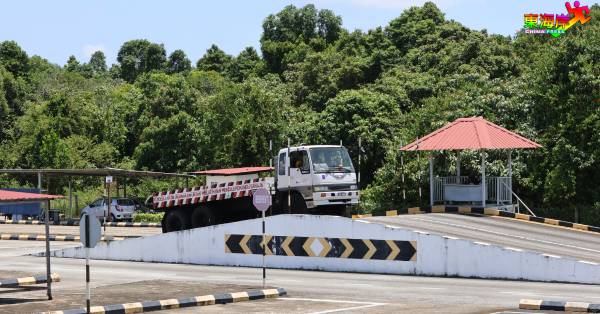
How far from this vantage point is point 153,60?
412ft

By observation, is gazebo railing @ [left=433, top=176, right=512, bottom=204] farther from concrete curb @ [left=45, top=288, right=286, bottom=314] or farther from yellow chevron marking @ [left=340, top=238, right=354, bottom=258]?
concrete curb @ [left=45, top=288, right=286, bottom=314]

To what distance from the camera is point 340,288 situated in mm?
24734

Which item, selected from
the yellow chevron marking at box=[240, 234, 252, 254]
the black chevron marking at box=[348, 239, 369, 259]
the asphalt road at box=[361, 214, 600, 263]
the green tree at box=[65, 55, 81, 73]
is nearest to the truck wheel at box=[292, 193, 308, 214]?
the yellow chevron marking at box=[240, 234, 252, 254]

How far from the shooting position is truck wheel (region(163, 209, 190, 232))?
3612 cm

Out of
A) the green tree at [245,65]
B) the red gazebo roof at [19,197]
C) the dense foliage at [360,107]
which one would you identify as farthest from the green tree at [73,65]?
the red gazebo roof at [19,197]

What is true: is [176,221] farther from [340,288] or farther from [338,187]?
[340,288]

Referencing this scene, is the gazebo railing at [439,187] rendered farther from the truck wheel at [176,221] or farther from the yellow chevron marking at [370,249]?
the yellow chevron marking at [370,249]

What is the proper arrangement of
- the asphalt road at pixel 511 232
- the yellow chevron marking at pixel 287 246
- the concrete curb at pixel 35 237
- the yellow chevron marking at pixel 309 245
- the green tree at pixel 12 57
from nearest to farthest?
the asphalt road at pixel 511 232
the yellow chevron marking at pixel 309 245
the yellow chevron marking at pixel 287 246
the concrete curb at pixel 35 237
the green tree at pixel 12 57

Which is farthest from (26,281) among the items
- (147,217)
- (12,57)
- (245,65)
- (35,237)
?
(12,57)

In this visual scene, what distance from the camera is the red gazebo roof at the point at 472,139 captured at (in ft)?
125

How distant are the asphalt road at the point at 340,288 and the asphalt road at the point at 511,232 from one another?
3125 mm

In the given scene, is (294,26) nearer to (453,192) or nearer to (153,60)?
(153,60)

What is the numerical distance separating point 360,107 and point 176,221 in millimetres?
23949

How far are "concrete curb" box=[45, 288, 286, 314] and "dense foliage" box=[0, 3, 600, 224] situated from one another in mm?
22960
